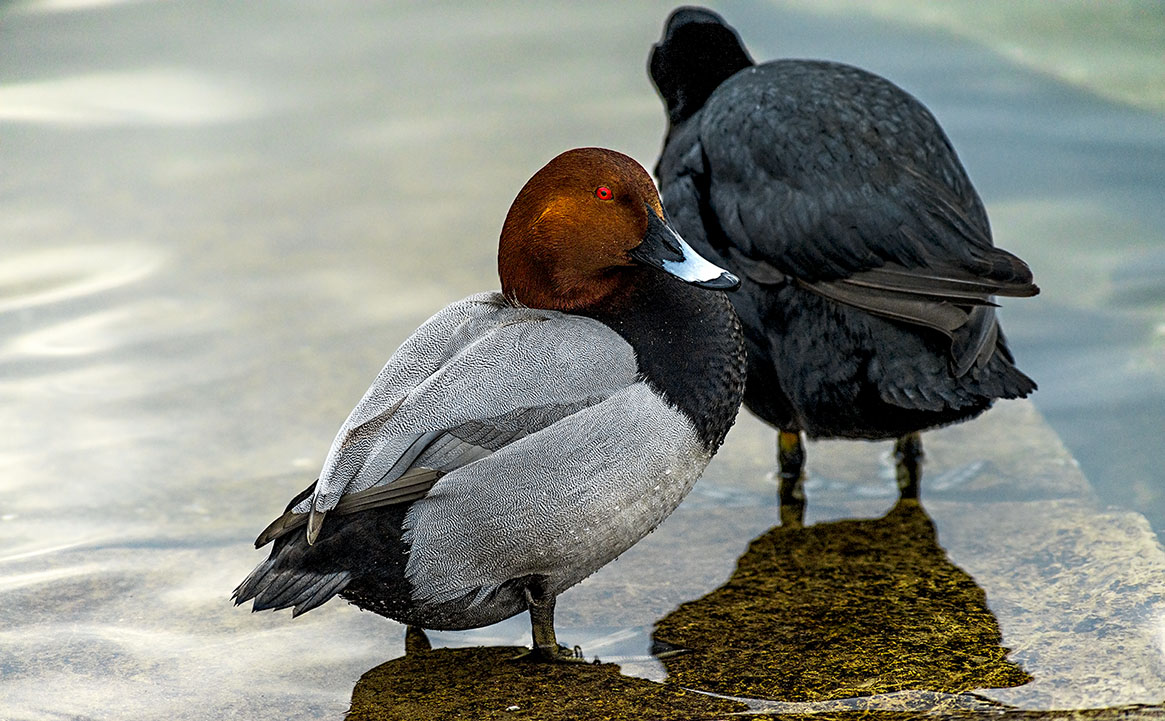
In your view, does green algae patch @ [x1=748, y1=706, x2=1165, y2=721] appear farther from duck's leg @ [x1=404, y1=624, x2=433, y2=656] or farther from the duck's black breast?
duck's leg @ [x1=404, y1=624, x2=433, y2=656]

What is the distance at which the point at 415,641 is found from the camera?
4.30 metres

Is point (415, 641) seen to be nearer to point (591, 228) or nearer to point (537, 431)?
point (537, 431)

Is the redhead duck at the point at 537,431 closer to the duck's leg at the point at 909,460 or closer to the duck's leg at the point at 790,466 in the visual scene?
the duck's leg at the point at 790,466

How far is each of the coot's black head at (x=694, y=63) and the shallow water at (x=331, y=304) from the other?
1.37 metres

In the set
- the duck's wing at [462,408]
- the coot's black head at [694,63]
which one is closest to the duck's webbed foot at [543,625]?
the duck's wing at [462,408]

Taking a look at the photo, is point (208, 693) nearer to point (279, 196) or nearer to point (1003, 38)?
point (279, 196)

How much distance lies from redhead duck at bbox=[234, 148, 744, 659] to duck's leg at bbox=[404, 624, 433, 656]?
0.23m

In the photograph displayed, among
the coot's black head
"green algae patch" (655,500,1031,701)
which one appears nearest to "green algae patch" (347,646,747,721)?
"green algae patch" (655,500,1031,701)

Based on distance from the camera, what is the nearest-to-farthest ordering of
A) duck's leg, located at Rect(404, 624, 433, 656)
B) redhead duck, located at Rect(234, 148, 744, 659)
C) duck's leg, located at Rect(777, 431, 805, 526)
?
redhead duck, located at Rect(234, 148, 744, 659) < duck's leg, located at Rect(404, 624, 433, 656) < duck's leg, located at Rect(777, 431, 805, 526)

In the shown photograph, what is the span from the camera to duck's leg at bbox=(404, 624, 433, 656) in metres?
4.25

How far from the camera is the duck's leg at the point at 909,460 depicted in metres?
5.37

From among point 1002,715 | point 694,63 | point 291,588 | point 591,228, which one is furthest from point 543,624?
point 694,63

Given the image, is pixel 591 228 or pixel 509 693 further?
pixel 591 228

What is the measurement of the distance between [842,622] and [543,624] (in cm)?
91
